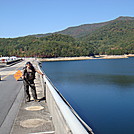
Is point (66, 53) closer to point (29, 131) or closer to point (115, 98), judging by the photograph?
point (115, 98)

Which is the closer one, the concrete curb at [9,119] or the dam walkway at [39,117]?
the dam walkway at [39,117]

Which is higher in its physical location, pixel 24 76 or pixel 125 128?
pixel 24 76

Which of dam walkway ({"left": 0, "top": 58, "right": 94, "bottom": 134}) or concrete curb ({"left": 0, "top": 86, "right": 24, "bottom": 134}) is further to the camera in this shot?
concrete curb ({"left": 0, "top": 86, "right": 24, "bottom": 134})

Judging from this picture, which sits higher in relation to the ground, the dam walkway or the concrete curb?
the dam walkway

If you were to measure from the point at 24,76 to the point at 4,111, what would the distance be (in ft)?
5.16

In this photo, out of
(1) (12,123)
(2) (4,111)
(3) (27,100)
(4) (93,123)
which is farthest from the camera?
(4) (93,123)

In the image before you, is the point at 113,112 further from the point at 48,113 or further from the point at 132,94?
the point at 48,113

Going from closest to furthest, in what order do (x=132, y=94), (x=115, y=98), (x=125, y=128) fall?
(x=125, y=128) < (x=115, y=98) < (x=132, y=94)

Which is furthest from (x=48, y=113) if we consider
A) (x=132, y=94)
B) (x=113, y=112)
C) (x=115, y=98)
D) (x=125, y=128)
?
(x=132, y=94)

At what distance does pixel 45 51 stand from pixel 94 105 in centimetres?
18046

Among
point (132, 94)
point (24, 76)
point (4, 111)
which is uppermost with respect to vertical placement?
point (24, 76)

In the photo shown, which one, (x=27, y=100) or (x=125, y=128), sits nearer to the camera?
(x=27, y=100)

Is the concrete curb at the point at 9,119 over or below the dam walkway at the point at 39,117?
below

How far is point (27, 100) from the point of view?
1022 centimetres
